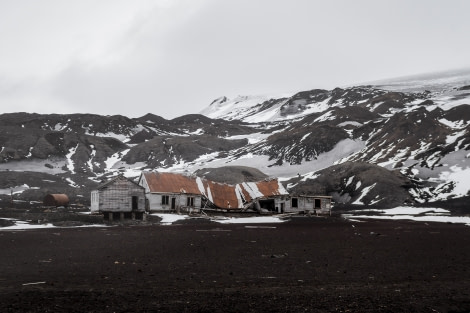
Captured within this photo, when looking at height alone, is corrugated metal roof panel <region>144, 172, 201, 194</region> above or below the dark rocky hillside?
below

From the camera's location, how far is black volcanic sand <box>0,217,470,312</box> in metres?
14.0

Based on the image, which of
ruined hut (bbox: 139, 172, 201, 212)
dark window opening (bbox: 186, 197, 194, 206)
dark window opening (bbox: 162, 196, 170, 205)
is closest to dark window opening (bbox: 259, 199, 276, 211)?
ruined hut (bbox: 139, 172, 201, 212)

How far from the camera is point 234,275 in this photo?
777 inches

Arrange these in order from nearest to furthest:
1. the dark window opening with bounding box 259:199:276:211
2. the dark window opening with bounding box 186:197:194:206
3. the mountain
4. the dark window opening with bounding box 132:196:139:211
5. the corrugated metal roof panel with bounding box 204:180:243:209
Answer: the dark window opening with bounding box 132:196:139:211 → the dark window opening with bounding box 186:197:194:206 → the corrugated metal roof panel with bounding box 204:180:243:209 → the dark window opening with bounding box 259:199:276:211 → the mountain

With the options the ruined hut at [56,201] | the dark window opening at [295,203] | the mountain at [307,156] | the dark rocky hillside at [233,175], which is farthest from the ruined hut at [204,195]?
the dark rocky hillside at [233,175]

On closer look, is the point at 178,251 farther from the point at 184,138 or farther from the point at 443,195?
the point at 184,138

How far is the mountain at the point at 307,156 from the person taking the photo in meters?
91.5

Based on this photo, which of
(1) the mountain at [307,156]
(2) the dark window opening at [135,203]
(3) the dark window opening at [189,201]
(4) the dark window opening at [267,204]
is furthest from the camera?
(1) the mountain at [307,156]

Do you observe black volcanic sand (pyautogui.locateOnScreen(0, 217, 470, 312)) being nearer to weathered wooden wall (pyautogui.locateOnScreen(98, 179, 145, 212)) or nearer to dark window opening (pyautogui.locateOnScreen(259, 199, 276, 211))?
weathered wooden wall (pyautogui.locateOnScreen(98, 179, 145, 212))

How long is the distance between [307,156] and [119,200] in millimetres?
83947

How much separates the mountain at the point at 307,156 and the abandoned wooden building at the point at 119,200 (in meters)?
29.9

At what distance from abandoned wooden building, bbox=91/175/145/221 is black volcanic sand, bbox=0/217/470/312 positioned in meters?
26.8

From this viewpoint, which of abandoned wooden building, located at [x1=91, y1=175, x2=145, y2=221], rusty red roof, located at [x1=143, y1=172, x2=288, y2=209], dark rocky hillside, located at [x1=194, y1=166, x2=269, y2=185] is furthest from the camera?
dark rocky hillside, located at [x1=194, y1=166, x2=269, y2=185]

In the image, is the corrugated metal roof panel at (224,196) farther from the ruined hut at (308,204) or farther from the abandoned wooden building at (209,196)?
the ruined hut at (308,204)
